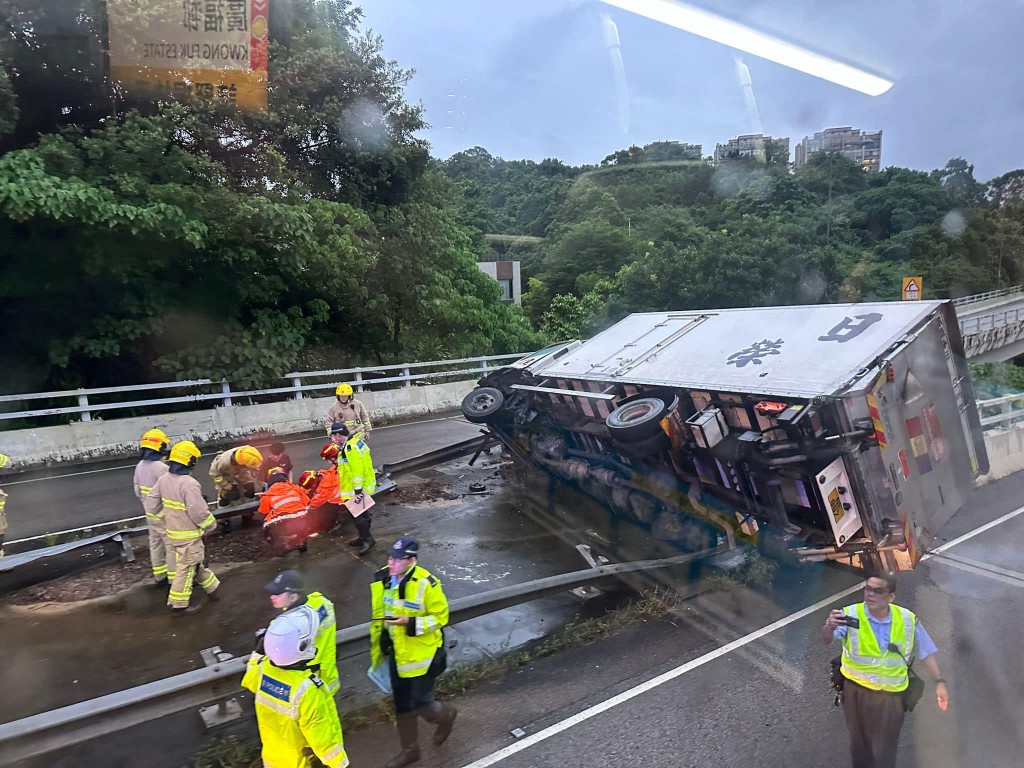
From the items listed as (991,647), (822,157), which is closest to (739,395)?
(991,647)

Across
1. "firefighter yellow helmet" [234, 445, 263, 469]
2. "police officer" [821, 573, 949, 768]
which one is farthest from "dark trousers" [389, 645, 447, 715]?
"firefighter yellow helmet" [234, 445, 263, 469]

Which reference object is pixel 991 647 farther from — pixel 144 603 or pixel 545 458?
pixel 144 603

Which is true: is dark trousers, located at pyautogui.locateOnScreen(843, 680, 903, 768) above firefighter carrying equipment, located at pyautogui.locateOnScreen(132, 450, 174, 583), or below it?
below

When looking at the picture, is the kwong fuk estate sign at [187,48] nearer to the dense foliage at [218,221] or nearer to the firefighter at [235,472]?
the dense foliage at [218,221]

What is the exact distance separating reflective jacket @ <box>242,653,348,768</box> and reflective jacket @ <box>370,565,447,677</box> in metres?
0.57

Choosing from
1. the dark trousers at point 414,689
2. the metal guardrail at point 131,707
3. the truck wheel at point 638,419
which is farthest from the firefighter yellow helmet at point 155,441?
the truck wheel at point 638,419

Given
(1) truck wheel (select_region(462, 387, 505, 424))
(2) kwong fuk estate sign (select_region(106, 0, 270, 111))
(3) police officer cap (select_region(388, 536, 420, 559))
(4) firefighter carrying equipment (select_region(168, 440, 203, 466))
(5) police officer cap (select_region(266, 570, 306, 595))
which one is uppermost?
(2) kwong fuk estate sign (select_region(106, 0, 270, 111))

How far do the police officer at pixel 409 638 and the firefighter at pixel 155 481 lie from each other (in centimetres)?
281

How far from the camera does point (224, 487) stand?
778cm

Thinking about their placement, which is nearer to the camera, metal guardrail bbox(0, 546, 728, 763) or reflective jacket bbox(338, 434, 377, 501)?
metal guardrail bbox(0, 546, 728, 763)

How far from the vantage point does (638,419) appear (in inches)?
230

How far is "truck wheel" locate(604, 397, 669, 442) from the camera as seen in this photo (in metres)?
5.68

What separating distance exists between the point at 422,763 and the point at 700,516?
355 centimetres

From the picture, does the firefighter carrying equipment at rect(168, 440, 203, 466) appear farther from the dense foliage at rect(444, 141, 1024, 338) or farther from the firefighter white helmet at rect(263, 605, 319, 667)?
the dense foliage at rect(444, 141, 1024, 338)
